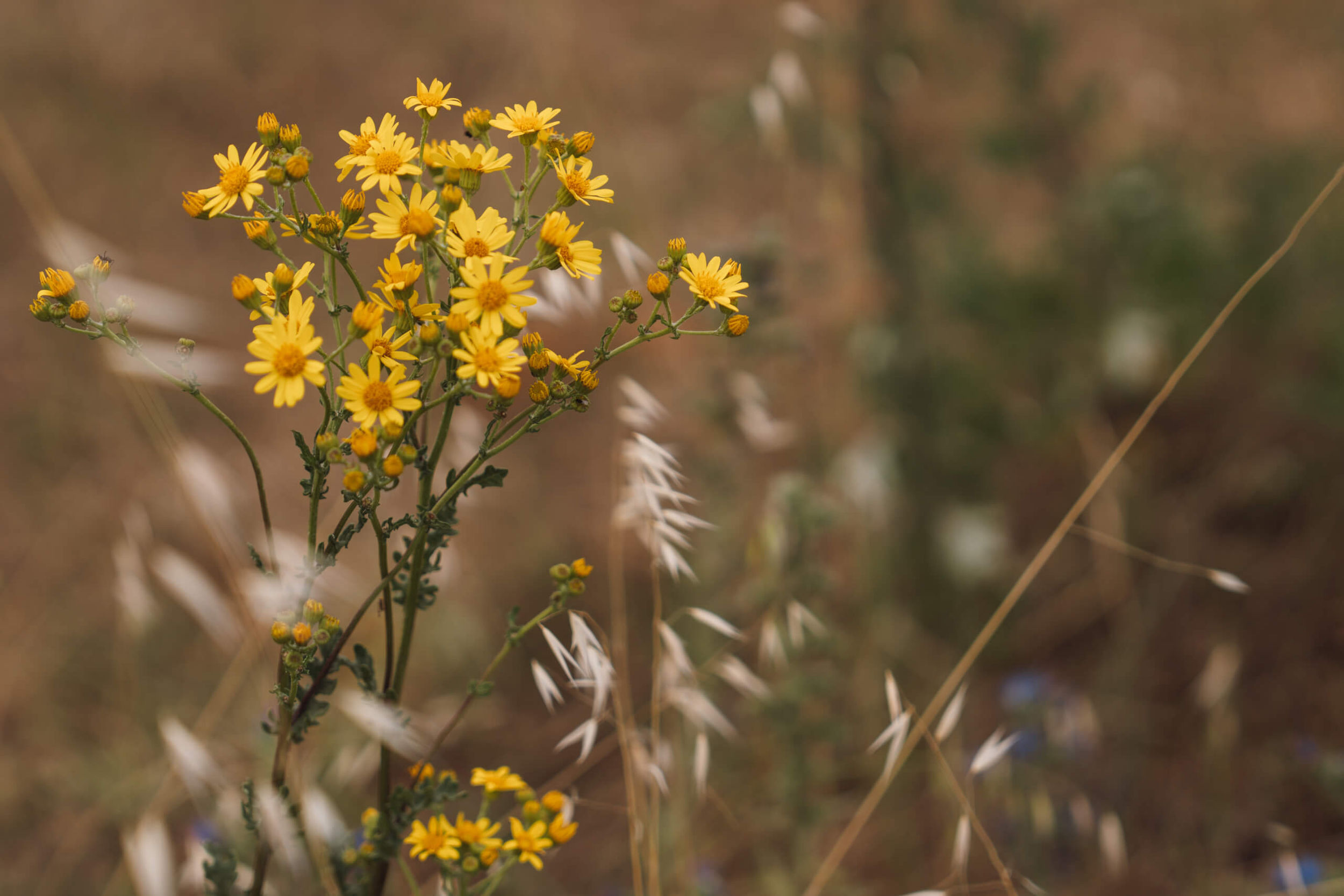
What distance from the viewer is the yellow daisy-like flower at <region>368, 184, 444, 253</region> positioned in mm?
699

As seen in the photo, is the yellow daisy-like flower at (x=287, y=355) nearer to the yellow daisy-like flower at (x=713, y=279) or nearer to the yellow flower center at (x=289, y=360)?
the yellow flower center at (x=289, y=360)

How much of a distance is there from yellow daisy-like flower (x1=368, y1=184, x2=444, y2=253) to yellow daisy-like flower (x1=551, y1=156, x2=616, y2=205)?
13cm

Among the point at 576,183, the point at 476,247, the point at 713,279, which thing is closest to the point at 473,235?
the point at 476,247

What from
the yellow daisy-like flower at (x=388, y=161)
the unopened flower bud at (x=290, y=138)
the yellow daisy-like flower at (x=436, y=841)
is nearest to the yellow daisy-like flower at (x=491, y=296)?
the yellow daisy-like flower at (x=388, y=161)

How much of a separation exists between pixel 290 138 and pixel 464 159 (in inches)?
6.5

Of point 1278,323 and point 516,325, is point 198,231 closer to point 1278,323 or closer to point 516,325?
point 516,325

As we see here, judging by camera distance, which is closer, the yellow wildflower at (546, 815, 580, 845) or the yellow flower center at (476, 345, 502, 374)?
the yellow flower center at (476, 345, 502, 374)

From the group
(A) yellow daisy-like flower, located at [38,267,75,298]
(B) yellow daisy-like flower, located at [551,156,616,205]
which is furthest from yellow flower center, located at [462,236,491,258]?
Answer: (A) yellow daisy-like flower, located at [38,267,75,298]

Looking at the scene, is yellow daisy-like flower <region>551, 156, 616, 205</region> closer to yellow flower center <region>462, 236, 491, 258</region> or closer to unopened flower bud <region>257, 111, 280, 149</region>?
yellow flower center <region>462, 236, 491, 258</region>

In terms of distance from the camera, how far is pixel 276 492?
2857mm

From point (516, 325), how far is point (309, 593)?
30cm

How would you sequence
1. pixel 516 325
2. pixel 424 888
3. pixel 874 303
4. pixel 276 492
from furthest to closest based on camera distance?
pixel 276 492
pixel 874 303
pixel 424 888
pixel 516 325

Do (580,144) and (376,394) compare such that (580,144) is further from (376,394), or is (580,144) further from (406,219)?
(376,394)

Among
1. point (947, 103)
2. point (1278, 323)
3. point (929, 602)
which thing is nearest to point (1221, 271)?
point (1278, 323)
